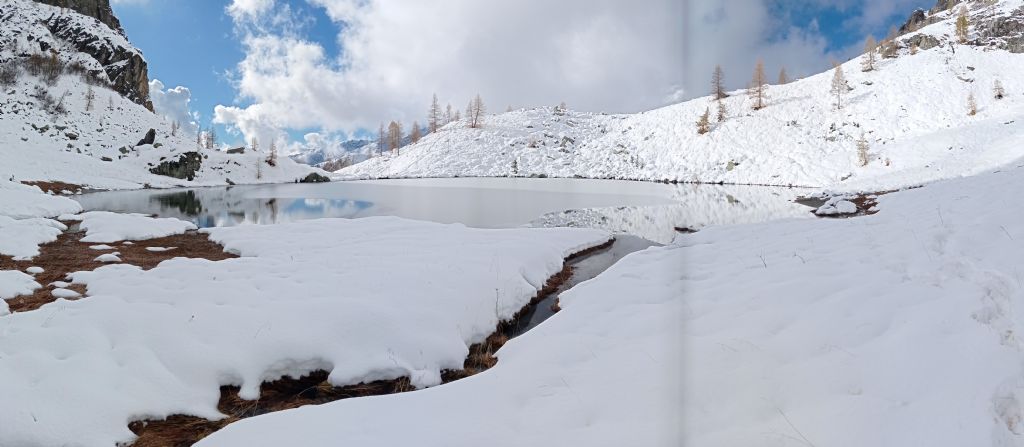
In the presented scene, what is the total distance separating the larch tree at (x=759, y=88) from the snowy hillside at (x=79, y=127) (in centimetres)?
7928

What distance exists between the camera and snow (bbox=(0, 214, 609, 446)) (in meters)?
4.14

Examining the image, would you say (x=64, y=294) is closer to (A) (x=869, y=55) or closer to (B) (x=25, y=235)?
(B) (x=25, y=235)

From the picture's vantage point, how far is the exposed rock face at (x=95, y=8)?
80.2 metres

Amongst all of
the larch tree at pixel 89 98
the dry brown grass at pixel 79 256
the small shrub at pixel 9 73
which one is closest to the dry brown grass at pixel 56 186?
the dry brown grass at pixel 79 256

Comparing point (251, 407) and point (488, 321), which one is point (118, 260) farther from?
point (488, 321)

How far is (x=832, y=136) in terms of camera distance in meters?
→ 54.1

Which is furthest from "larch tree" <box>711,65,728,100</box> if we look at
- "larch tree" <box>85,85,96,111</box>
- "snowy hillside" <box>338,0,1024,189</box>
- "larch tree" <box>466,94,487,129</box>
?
"larch tree" <box>85,85,96,111</box>

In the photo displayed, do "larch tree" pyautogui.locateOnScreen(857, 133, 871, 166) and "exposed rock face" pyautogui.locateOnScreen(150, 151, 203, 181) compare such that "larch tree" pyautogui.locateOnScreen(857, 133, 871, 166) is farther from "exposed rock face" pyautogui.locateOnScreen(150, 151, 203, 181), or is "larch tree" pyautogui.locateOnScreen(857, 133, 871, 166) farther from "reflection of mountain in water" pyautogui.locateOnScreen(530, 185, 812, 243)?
"exposed rock face" pyautogui.locateOnScreen(150, 151, 203, 181)

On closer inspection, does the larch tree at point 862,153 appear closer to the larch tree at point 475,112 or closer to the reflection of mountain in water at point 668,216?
the reflection of mountain in water at point 668,216

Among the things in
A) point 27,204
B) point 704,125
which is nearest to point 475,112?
point 704,125

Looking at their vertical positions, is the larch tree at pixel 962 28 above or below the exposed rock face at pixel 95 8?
below

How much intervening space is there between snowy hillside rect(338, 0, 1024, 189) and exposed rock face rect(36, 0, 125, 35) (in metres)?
64.4

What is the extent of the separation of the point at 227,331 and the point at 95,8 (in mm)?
126241

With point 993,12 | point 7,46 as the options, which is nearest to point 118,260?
point 7,46
